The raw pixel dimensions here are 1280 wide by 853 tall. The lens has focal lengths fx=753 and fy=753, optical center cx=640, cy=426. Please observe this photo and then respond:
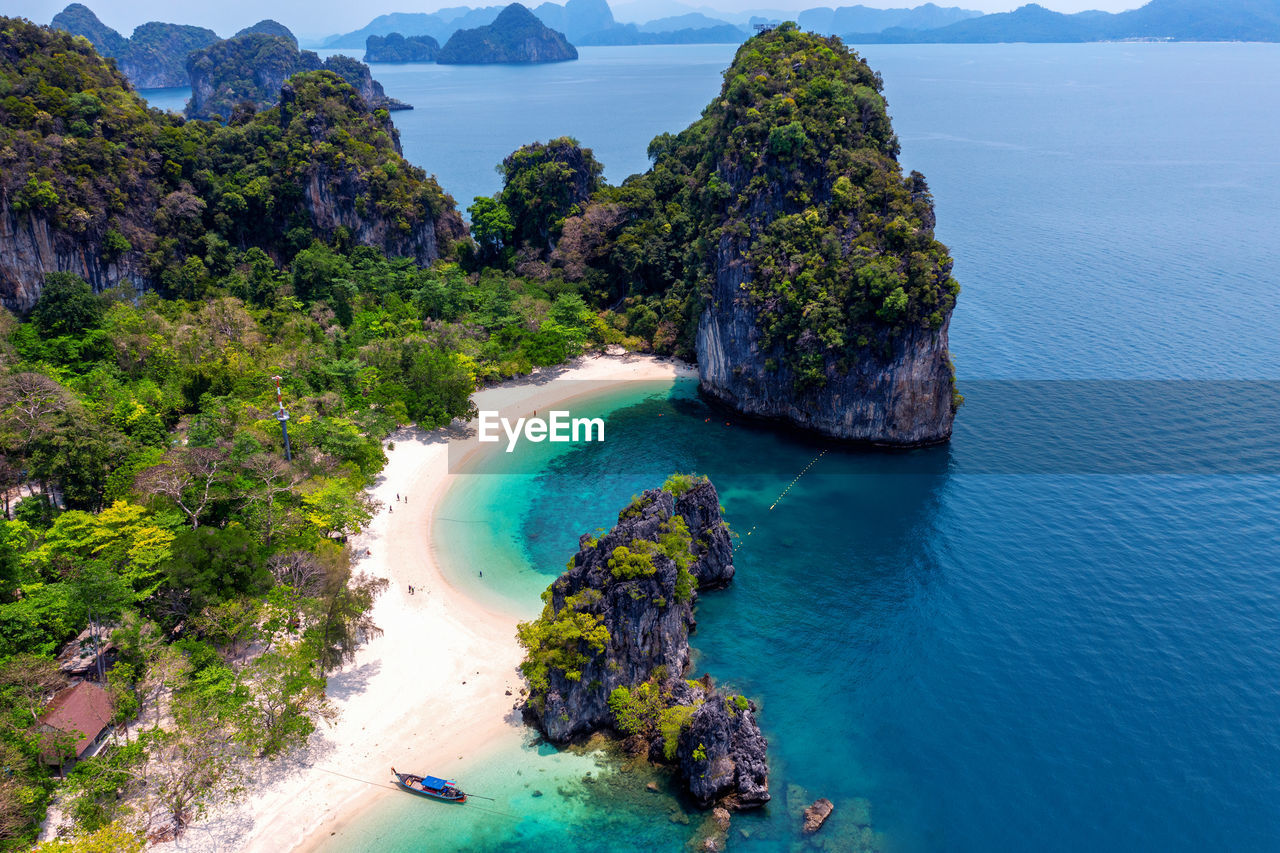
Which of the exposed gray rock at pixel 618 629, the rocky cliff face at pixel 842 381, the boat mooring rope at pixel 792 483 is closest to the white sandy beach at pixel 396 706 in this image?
the exposed gray rock at pixel 618 629

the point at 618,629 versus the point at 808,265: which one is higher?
the point at 808,265

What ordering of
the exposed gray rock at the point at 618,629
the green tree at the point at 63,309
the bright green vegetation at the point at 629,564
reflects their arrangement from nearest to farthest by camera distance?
the exposed gray rock at the point at 618,629 < the bright green vegetation at the point at 629,564 < the green tree at the point at 63,309

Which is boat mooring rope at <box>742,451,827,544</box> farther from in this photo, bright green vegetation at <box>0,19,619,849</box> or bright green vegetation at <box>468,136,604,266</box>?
bright green vegetation at <box>468,136,604,266</box>

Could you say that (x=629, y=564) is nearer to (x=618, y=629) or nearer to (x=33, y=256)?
(x=618, y=629)

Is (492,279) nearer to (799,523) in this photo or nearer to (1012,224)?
(799,523)

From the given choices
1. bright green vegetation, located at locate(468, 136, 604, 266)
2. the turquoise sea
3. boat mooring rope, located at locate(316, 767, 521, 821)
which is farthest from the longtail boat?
bright green vegetation, located at locate(468, 136, 604, 266)

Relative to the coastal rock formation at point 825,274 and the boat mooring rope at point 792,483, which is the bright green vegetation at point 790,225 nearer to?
the coastal rock formation at point 825,274

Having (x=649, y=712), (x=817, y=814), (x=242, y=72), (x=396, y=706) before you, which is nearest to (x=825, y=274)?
(x=649, y=712)
